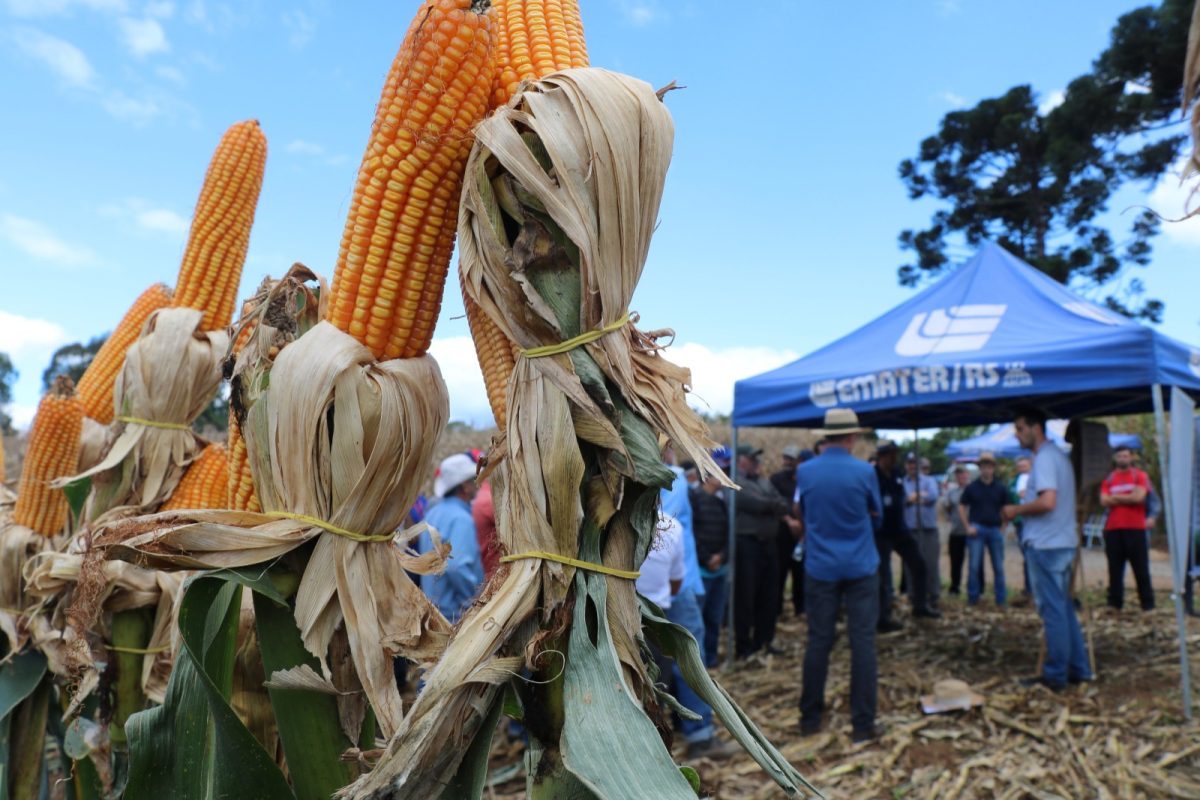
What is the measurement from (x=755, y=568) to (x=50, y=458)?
5.90 meters

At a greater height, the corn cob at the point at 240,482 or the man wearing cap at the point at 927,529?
the corn cob at the point at 240,482

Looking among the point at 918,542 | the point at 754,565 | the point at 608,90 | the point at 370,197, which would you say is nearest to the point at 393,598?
the point at 370,197

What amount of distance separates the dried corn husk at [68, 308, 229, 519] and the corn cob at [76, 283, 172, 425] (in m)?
0.26

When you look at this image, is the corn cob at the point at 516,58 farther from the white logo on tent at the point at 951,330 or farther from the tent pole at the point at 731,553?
the tent pole at the point at 731,553

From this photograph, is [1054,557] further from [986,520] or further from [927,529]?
[986,520]

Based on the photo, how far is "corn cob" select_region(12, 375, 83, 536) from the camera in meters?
1.98

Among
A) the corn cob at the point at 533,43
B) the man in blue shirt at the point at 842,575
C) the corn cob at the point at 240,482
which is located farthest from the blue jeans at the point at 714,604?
the corn cob at the point at 533,43

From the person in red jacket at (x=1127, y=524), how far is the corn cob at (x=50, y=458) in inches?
361

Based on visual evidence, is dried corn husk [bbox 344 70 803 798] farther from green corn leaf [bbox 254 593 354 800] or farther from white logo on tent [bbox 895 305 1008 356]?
white logo on tent [bbox 895 305 1008 356]

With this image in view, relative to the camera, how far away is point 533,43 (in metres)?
1.10

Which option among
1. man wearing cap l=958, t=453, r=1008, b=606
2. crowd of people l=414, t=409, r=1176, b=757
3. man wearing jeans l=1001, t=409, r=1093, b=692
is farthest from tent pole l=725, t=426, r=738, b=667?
man wearing cap l=958, t=453, r=1008, b=606

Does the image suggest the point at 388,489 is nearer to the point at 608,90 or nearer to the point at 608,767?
the point at 608,767

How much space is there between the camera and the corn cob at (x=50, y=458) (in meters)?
1.98

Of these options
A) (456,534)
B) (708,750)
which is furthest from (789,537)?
(456,534)
